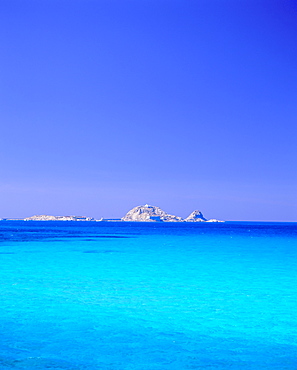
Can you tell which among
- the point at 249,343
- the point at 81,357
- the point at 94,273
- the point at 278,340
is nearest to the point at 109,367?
the point at 81,357

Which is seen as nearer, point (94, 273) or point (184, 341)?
point (184, 341)

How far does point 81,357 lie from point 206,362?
3430 millimetres

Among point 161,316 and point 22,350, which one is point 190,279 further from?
point 22,350

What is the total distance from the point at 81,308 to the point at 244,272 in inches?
613

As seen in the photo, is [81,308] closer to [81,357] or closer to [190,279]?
[81,357]

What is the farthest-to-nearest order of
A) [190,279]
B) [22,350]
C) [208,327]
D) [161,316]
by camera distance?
1. [190,279]
2. [161,316]
3. [208,327]
4. [22,350]

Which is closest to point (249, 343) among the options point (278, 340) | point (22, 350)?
point (278, 340)

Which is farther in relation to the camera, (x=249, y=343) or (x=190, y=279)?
(x=190, y=279)

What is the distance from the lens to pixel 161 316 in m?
15.6

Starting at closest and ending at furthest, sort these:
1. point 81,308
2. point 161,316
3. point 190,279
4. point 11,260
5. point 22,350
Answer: point 22,350
point 161,316
point 81,308
point 190,279
point 11,260

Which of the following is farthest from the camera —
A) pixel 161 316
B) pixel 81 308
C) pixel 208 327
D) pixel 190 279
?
pixel 190 279

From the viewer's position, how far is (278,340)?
12.9 meters

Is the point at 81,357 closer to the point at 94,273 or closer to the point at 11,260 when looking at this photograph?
the point at 94,273

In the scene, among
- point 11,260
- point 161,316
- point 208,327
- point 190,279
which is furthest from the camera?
point 11,260
